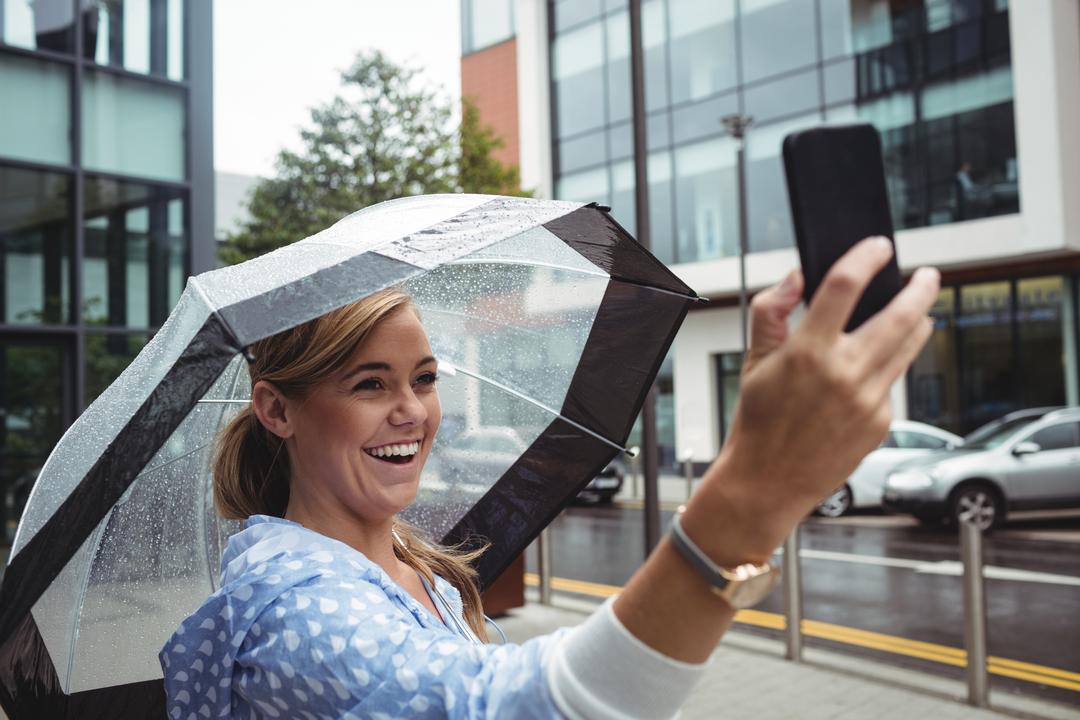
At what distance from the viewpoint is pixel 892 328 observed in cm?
73

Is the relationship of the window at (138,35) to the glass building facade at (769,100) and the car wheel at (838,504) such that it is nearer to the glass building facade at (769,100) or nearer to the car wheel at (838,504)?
the glass building facade at (769,100)

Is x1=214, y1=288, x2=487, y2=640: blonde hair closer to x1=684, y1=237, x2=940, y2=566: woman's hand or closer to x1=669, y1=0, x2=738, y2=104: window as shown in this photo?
x1=684, y1=237, x2=940, y2=566: woman's hand

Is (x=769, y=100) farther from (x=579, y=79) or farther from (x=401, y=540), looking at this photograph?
(x=401, y=540)

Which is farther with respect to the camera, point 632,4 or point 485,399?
point 632,4

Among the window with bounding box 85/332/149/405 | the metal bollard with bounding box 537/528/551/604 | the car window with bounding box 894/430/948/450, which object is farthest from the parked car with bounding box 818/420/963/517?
the window with bounding box 85/332/149/405

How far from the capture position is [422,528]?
244 centimetres

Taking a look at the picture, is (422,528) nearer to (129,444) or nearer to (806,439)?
(129,444)

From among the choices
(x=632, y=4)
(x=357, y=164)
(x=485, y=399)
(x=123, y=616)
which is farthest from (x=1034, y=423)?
(x=123, y=616)

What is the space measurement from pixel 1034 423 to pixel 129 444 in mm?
15052

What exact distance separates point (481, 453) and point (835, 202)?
1.87 meters

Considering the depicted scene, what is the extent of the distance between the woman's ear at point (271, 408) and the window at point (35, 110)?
399 inches

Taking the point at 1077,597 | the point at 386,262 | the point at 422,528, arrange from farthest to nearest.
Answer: the point at 1077,597 < the point at 422,528 < the point at 386,262

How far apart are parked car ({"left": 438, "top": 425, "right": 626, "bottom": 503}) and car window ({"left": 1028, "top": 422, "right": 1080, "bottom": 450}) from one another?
43.9 ft

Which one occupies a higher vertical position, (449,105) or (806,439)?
(449,105)
